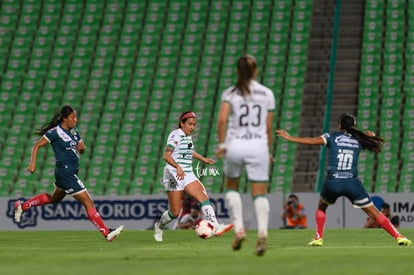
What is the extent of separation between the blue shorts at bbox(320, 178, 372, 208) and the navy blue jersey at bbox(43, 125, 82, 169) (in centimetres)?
508

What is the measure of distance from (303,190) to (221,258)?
1907cm

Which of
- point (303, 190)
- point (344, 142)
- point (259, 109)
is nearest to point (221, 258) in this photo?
point (259, 109)

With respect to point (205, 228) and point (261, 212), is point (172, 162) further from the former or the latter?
point (261, 212)

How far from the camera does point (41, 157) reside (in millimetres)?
34688

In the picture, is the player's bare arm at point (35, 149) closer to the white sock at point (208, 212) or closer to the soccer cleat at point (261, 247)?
the white sock at point (208, 212)

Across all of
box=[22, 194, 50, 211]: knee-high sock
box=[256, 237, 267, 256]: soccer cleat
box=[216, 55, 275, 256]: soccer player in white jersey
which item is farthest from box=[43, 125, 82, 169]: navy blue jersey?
box=[256, 237, 267, 256]: soccer cleat

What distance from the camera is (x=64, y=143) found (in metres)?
19.5

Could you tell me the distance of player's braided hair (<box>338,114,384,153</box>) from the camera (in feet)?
55.2

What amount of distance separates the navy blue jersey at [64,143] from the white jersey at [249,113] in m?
7.47

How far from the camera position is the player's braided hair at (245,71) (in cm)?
1238

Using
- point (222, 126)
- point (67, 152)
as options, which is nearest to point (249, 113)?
point (222, 126)

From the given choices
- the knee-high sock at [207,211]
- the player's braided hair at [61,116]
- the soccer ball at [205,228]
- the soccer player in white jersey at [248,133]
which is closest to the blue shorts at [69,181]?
the player's braided hair at [61,116]

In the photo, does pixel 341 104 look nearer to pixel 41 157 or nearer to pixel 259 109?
pixel 41 157

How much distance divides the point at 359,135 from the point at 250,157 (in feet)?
16.0
